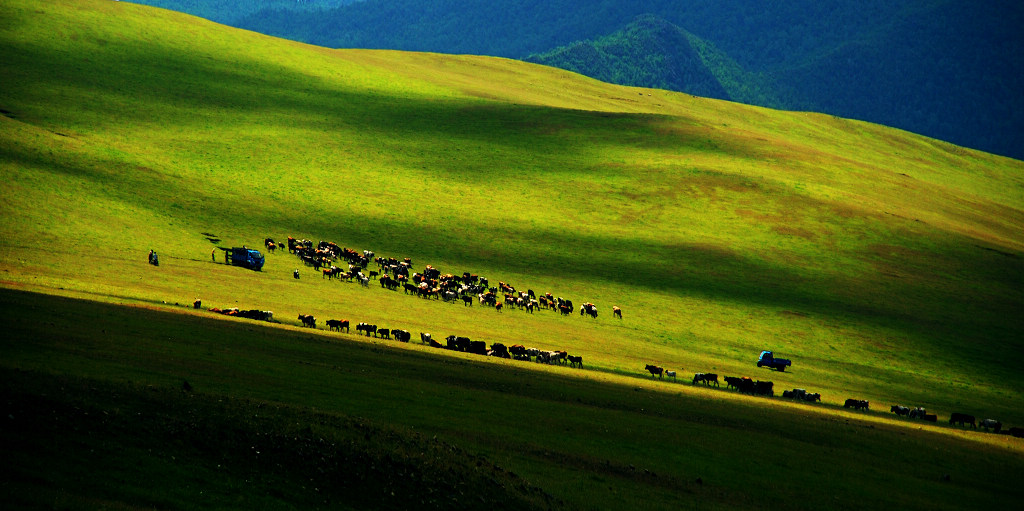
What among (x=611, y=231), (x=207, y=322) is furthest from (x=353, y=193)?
(x=207, y=322)

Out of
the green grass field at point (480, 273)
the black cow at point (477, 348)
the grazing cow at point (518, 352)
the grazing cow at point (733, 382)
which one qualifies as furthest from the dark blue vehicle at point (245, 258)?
the grazing cow at point (733, 382)

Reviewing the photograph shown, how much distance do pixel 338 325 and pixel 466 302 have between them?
1725 cm

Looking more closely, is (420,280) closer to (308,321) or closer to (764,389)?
(308,321)

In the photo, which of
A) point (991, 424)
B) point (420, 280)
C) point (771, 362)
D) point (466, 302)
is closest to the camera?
point (991, 424)

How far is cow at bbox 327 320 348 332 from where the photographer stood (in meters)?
45.9

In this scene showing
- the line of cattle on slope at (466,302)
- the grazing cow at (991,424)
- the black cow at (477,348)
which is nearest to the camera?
the black cow at (477,348)

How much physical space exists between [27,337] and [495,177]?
73.2 m

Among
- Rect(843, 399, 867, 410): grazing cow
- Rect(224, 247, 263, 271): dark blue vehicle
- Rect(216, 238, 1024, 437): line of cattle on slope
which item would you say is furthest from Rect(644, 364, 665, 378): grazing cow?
Rect(224, 247, 263, 271): dark blue vehicle

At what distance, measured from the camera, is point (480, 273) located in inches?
2761

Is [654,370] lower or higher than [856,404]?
Result: higher

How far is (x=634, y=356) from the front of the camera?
5259cm

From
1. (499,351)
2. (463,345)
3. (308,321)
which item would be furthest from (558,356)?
(308,321)

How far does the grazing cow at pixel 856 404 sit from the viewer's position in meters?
47.1

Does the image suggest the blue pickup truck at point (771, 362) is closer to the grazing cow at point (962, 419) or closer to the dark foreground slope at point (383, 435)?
the grazing cow at point (962, 419)
